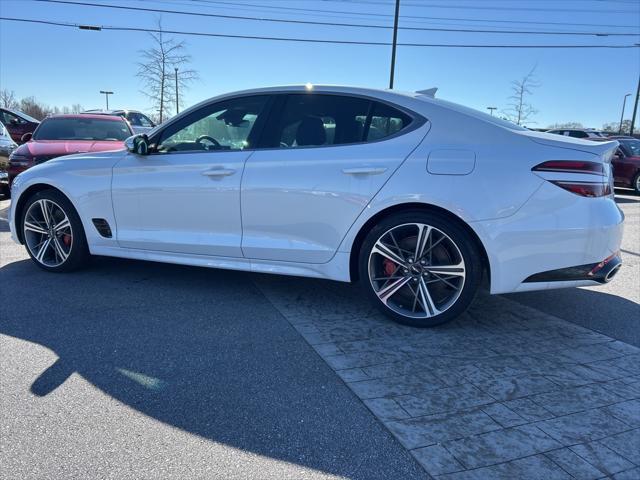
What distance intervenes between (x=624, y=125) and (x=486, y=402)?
6194 cm

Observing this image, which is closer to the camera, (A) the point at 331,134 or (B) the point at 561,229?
(B) the point at 561,229

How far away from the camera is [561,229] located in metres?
3.22

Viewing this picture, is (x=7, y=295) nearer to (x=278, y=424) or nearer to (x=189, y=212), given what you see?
(x=189, y=212)

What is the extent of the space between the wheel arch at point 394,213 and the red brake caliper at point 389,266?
0.22 meters

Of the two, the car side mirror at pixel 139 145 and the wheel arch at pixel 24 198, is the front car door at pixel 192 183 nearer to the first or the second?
the car side mirror at pixel 139 145

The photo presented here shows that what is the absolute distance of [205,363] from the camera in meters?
3.05

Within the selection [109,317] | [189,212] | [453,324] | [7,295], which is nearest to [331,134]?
[189,212]

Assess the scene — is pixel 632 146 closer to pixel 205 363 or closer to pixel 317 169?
pixel 317 169

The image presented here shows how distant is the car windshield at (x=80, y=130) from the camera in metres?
→ 8.71

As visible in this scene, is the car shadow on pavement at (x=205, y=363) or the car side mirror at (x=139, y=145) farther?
the car side mirror at (x=139, y=145)

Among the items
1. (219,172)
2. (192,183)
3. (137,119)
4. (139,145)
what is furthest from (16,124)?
(219,172)

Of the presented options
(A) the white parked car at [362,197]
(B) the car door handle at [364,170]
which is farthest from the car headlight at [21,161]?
(B) the car door handle at [364,170]

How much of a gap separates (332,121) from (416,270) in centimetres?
130

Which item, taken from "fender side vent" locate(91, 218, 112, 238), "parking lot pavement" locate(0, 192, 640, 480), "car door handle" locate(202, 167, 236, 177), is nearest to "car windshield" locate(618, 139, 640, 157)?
"parking lot pavement" locate(0, 192, 640, 480)
